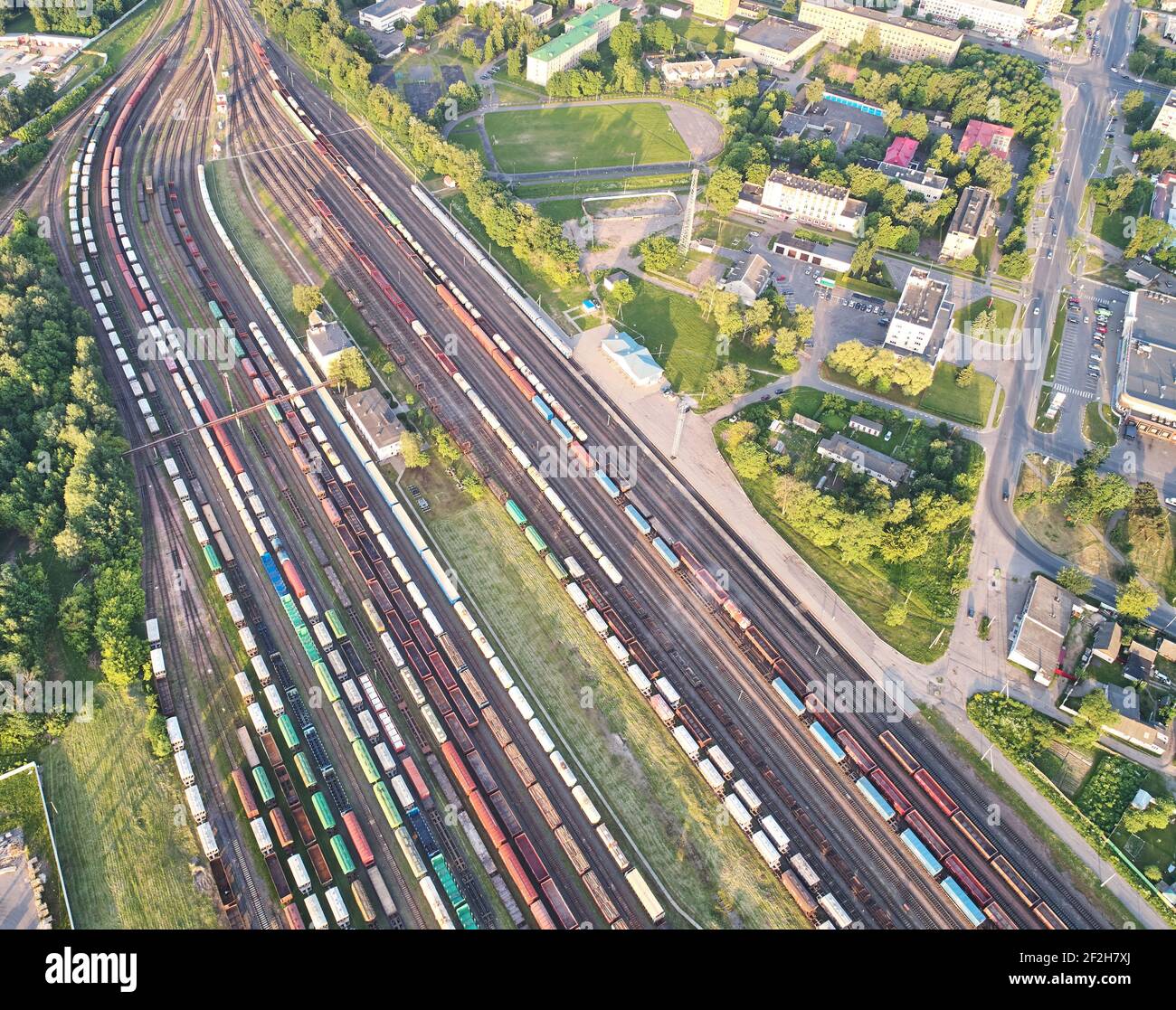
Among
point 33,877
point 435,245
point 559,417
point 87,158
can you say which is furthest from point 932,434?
point 87,158

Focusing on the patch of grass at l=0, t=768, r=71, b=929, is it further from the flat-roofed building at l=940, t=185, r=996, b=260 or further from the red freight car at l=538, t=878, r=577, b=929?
the flat-roofed building at l=940, t=185, r=996, b=260

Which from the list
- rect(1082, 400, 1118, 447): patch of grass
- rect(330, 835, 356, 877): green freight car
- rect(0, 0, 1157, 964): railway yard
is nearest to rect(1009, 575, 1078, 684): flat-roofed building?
rect(0, 0, 1157, 964): railway yard

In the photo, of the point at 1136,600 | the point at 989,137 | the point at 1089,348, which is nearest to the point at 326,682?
the point at 1136,600

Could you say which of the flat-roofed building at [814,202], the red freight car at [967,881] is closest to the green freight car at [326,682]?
the red freight car at [967,881]

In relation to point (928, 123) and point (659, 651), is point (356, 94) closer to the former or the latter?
point (928, 123)

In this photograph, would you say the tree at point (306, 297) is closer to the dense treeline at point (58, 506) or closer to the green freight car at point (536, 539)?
the dense treeline at point (58, 506)

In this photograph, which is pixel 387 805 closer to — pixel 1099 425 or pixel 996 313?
pixel 1099 425
